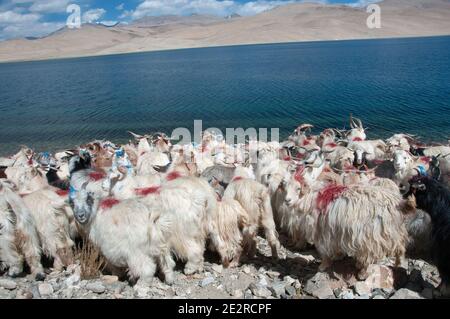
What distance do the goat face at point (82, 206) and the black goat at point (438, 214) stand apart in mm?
4617

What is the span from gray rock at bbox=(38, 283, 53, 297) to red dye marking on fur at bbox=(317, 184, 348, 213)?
4074mm

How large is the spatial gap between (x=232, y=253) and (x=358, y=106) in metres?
24.4

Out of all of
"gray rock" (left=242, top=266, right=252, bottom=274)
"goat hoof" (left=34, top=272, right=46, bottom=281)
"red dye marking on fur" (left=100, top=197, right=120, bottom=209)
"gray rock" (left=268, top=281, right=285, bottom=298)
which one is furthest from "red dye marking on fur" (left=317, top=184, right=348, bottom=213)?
"goat hoof" (left=34, top=272, right=46, bottom=281)

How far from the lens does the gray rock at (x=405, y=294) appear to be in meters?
5.16

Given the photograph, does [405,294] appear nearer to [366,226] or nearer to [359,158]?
[366,226]

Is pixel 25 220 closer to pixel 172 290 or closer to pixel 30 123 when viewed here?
pixel 172 290

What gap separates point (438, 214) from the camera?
18.0ft

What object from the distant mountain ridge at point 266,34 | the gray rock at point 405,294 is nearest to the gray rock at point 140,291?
the gray rock at point 405,294

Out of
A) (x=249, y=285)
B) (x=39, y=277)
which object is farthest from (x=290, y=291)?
(x=39, y=277)

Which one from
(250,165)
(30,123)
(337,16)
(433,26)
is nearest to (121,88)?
(30,123)

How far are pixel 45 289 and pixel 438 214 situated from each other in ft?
18.1

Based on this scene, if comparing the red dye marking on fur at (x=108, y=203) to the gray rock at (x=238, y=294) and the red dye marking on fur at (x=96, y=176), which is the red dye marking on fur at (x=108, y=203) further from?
the gray rock at (x=238, y=294)

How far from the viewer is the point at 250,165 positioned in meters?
9.59

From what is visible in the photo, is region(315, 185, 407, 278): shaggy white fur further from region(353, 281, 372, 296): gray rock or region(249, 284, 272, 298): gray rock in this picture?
region(249, 284, 272, 298): gray rock
